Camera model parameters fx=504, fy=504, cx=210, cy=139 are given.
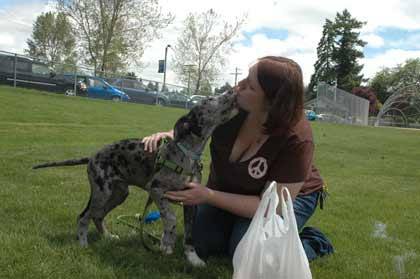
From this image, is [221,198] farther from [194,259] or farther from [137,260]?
[137,260]

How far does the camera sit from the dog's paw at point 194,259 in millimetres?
4035

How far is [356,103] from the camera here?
47906mm

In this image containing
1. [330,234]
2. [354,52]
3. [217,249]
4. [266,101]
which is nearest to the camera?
[266,101]

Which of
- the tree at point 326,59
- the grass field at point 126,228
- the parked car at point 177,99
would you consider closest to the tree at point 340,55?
the tree at point 326,59

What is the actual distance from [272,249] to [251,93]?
1184 mm

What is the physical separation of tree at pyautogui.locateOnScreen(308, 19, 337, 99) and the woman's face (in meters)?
84.3

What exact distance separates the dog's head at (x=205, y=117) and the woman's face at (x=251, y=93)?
0.07m

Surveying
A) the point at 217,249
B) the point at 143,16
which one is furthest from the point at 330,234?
the point at 143,16

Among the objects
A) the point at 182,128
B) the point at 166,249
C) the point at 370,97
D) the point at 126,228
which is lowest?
the point at 126,228

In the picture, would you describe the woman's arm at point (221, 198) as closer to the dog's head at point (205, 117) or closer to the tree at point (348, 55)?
the dog's head at point (205, 117)

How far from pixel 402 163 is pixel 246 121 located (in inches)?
419

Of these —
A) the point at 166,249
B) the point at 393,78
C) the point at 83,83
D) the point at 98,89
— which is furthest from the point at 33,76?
the point at 393,78

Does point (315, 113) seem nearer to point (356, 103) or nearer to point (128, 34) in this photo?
point (356, 103)

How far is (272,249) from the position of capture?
3.02 metres
